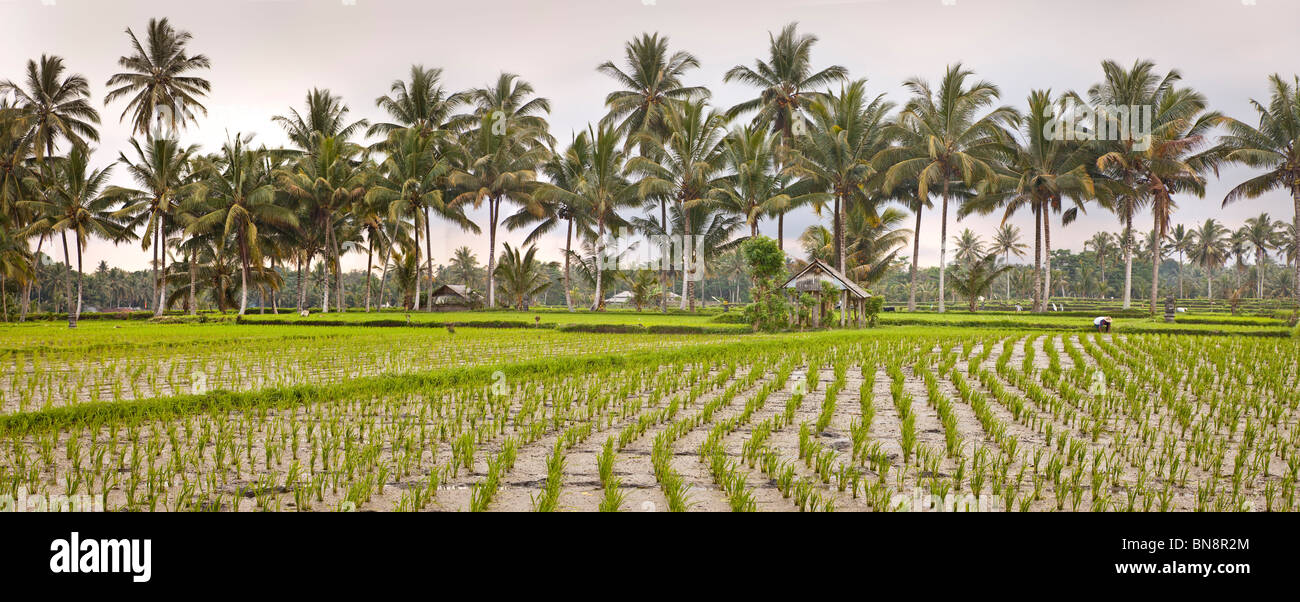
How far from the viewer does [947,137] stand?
97.8 ft

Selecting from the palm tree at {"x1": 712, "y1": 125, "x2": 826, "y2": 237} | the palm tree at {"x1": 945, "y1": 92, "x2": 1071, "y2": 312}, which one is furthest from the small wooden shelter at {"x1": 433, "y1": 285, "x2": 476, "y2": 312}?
the palm tree at {"x1": 945, "y1": 92, "x2": 1071, "y2": 312}

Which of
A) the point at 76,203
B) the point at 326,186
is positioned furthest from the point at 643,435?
the point at 76,203

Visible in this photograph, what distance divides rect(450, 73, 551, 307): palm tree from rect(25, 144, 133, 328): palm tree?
51.4ft

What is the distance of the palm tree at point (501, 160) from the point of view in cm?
3278

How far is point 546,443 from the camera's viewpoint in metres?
4.88

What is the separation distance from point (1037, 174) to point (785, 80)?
12604 mm

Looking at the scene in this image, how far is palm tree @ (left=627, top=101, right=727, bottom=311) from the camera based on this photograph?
30406 mm

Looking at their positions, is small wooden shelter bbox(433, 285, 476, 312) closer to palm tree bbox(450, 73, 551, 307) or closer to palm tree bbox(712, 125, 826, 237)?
palm tree bbox(450, 73, 551, 307)

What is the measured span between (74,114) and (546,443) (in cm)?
3613

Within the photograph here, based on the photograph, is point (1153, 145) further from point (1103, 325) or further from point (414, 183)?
point (414, 183)

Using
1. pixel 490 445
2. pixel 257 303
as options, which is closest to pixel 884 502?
pixel 490 445

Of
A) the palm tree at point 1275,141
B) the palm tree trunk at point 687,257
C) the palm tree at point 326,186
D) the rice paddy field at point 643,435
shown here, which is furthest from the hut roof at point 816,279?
the palm tree at point 326,186
